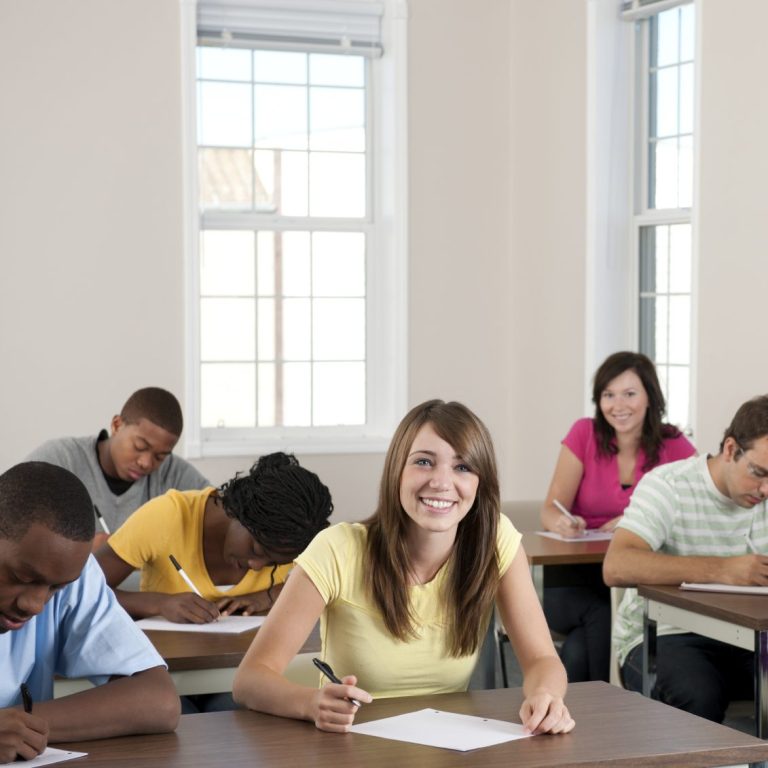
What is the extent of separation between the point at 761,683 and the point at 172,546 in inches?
55.8

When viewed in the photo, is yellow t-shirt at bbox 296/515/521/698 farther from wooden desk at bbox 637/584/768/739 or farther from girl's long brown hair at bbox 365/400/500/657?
wooden desk at bbox 637/584/768/739

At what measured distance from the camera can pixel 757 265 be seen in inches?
192

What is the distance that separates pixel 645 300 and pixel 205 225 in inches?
86.5

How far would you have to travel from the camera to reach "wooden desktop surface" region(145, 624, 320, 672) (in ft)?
8.75

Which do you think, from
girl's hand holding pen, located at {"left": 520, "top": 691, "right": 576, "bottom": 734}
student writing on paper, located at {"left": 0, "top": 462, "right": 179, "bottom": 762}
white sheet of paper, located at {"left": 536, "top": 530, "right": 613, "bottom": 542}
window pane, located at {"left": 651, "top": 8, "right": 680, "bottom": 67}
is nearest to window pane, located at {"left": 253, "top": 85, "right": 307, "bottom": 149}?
window pane, located at {"left": 651, "top": 8, "right": 680, "bottom": 67}

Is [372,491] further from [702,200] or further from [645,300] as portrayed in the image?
[702,200]

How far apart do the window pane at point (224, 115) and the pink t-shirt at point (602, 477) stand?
2.69 metres

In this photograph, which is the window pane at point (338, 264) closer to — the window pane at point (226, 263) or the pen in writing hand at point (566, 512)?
the window pane at point (226, 263)

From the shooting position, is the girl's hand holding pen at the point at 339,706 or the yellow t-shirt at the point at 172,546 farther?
the yellow t-shirt at the point at 172,546

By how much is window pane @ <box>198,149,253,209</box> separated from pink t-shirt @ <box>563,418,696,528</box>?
8.41 ft

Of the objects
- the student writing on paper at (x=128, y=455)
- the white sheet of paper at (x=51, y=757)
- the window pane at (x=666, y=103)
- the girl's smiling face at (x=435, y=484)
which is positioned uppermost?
the window pane at (x=666, y=103)

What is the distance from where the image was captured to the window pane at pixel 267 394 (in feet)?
21.7

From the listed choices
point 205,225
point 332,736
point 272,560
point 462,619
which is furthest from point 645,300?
point 332,736

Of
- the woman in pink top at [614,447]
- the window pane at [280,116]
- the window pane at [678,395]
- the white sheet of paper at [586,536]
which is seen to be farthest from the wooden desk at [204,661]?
the window pane at [280,116]
